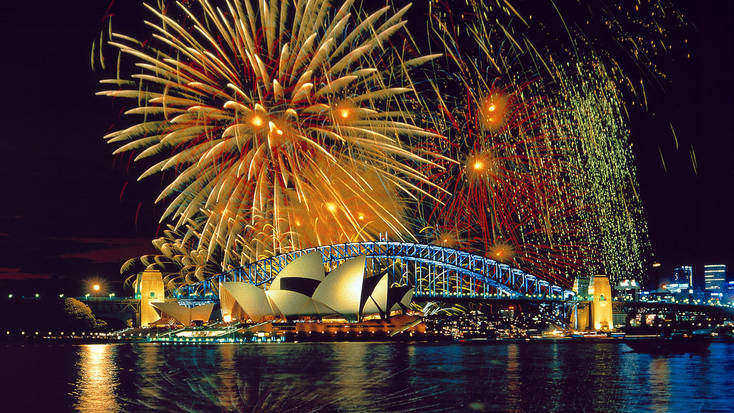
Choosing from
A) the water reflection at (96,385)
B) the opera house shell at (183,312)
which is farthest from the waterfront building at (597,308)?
the water reflection at (96,385)

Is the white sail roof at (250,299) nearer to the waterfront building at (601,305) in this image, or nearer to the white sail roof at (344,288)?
the white sail roof at (344,288)

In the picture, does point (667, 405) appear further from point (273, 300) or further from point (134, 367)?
point (273, 300)

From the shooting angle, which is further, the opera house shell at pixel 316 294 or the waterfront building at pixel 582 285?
the waterfront building at pixel 582 285

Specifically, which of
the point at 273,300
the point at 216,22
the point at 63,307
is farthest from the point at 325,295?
the point at 216,22

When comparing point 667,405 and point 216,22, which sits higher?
point 216,22

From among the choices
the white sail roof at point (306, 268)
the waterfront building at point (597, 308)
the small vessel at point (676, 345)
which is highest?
the white sail roof at point (306, 268)

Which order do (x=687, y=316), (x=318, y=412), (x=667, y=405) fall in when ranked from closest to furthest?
(x=318, y=412)
(x=667, y=405)
(x=687, y=316)

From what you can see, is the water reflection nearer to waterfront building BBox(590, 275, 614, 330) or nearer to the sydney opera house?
the sydney opera house

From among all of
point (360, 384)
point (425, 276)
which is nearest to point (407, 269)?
point (425, 276)
